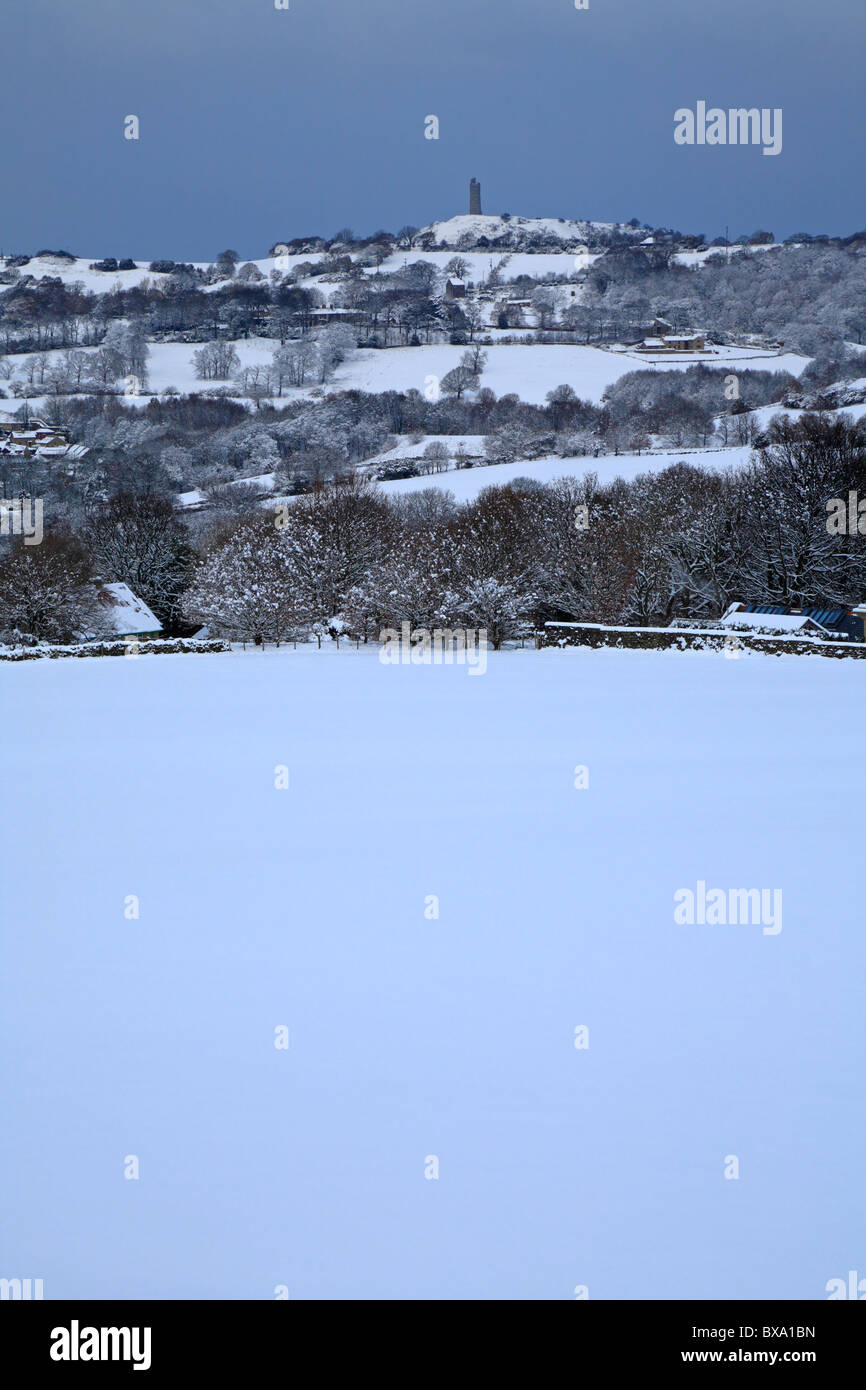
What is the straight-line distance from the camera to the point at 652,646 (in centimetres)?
2820

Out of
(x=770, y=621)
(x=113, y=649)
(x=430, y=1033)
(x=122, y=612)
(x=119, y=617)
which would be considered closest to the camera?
(x=430, y=1033)

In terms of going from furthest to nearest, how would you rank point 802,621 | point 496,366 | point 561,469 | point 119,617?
1. point 496,366
2. point 561,469
3. point 119,617
4. point 802,621

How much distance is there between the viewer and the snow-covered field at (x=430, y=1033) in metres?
4.66

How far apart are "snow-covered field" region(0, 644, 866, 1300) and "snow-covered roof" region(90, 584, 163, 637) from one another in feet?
82.8

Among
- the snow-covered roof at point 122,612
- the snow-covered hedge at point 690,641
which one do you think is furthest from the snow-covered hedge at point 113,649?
the snow-covered hedge at point 690,641

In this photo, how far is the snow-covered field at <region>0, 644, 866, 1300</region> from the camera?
466 cm

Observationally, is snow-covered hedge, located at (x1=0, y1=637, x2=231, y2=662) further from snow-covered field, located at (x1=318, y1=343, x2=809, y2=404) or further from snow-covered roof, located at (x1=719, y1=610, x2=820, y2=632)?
snow-covered field, located at (x1=318, y1=343, x2=809, y2=404)

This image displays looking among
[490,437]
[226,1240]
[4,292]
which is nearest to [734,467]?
[490,437]

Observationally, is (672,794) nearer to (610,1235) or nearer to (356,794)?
(356,794)

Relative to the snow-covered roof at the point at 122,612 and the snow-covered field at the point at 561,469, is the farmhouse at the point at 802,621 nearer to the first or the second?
the snow-covered roof at the point at 122,612

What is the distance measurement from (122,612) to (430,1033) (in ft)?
113

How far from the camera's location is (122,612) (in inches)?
1521

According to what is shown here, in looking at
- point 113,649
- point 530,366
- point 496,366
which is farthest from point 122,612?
point 530,366

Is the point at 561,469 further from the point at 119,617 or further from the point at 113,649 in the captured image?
the point at 113,649
